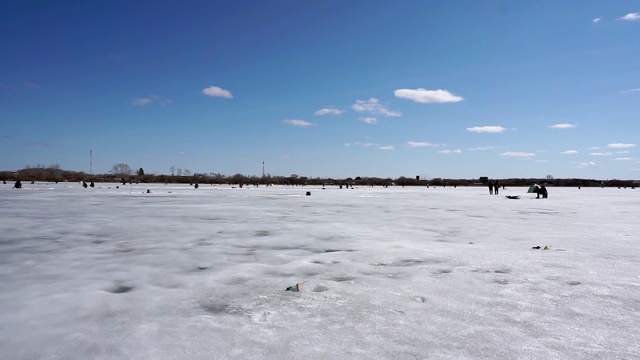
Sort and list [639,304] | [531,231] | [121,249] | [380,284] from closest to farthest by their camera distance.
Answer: [639,304] < [380,284] < [121,249] < [531,231]

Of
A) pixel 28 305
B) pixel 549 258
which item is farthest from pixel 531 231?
pixel 28 305

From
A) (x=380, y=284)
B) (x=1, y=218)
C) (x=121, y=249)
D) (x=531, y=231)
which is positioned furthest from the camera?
(x=1, y=218)

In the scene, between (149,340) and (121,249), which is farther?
(121,249)

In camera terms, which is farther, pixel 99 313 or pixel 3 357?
pixel 99 313

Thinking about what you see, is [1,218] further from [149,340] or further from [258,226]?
[149,340]

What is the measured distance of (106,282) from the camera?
4.46m

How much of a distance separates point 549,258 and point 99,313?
5683 mm

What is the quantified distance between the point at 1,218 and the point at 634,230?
16.2 meters

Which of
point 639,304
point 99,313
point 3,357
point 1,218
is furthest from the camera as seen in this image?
point 1,218

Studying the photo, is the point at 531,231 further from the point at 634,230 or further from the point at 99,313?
the point at 99,313

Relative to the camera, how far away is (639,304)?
145 inches

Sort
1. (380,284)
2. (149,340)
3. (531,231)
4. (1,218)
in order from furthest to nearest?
(1,218), (531,231), (380,284), (149,340)

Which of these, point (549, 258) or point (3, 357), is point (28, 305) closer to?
point (3, 357)

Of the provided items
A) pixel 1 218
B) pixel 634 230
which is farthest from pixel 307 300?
pixel 1 218
